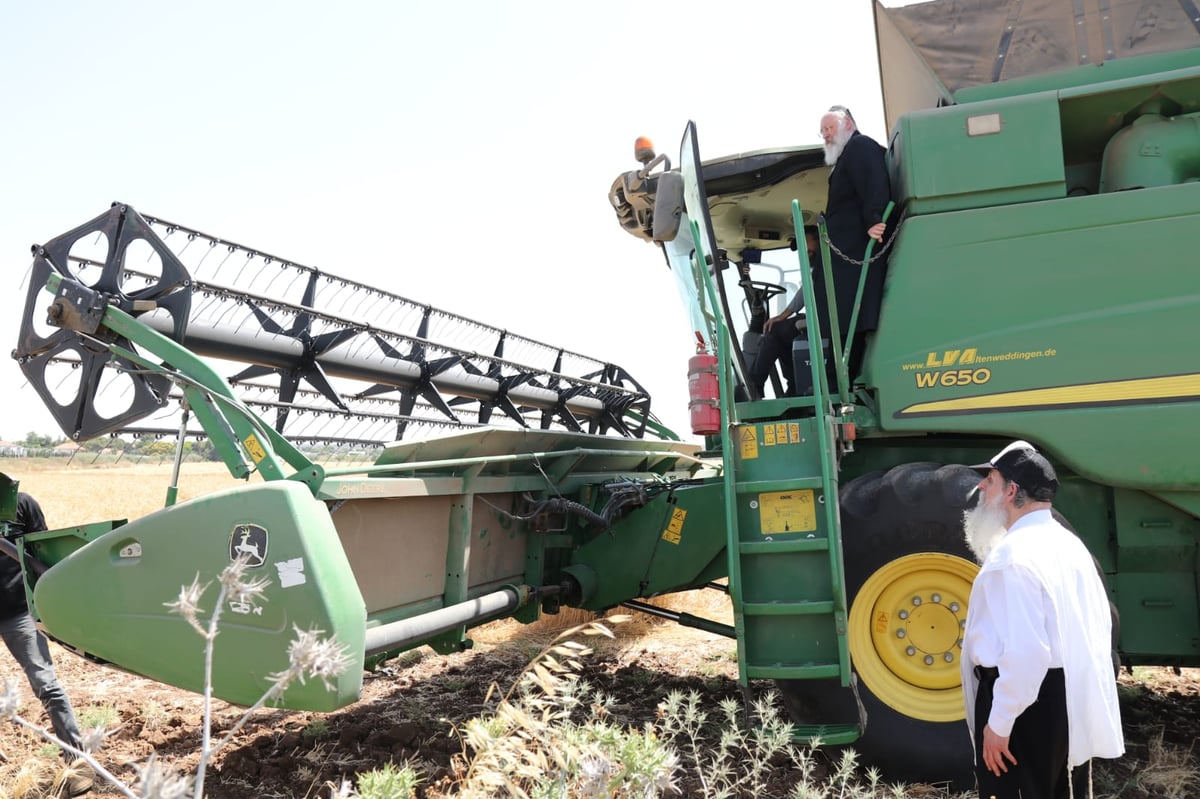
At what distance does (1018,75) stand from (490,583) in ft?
11.6

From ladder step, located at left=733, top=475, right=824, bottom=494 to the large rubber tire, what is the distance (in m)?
0.21

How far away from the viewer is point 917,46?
4.18 m

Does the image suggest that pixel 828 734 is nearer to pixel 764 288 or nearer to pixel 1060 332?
pixel 1060 332

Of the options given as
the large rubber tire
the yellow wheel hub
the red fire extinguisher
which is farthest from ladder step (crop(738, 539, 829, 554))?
the red fire extinguisher

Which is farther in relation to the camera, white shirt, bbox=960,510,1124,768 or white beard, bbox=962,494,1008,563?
white beard, bbox=962,494,1008,563

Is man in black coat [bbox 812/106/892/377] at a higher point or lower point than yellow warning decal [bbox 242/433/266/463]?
higher

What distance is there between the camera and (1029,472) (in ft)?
7.72

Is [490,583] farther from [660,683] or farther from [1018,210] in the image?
[1018,210]

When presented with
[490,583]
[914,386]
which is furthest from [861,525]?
[490,583]

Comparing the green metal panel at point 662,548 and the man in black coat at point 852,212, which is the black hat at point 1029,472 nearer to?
the man in black coat at point 852,212

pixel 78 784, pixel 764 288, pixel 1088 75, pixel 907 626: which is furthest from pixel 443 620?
pixel 1088 75

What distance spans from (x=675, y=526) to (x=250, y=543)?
2.27 meters

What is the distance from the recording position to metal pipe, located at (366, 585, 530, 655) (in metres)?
3.24

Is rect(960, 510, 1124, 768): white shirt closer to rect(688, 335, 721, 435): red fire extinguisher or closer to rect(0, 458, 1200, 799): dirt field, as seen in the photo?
→ rect(0, 458, 1200, 799): dirt field
